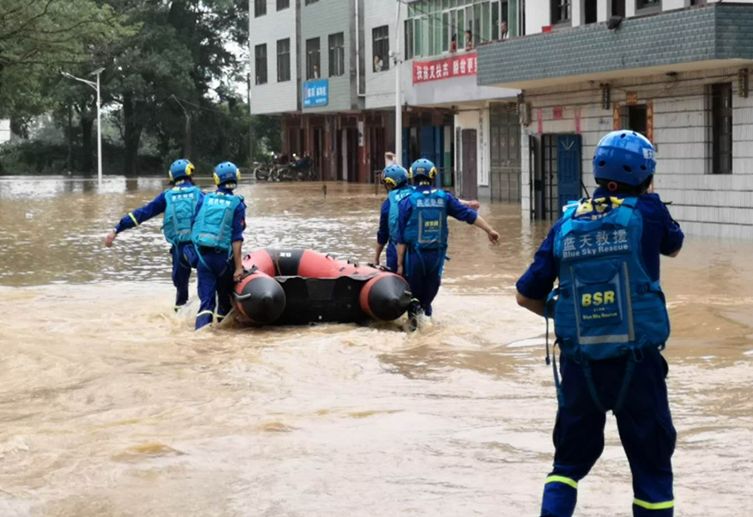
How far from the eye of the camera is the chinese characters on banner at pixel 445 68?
36.9m

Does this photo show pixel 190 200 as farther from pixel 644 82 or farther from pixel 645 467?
pixel 644 82

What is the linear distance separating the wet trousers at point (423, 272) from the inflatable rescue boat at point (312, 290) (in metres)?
0.14

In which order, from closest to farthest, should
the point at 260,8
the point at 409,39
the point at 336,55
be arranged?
the point at 409,39, the point at 336,55, the point at 260,8

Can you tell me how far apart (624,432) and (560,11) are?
23686 millimetres

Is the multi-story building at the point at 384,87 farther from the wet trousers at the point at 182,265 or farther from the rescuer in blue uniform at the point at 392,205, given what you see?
the rescuer in blue uniform at the point at 392,205

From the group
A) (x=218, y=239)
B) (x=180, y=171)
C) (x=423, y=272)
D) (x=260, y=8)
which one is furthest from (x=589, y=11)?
(x=260, y=8)

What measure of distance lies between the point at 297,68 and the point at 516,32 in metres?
20.3

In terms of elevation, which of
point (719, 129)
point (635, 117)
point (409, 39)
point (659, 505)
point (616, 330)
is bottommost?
point (659, 505)

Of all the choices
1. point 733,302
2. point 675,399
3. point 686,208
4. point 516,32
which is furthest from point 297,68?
point 675,399

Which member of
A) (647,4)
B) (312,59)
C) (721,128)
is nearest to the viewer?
(721,128)

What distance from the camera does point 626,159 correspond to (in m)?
5.11

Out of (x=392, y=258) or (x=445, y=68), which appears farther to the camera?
(x=445, y=68)

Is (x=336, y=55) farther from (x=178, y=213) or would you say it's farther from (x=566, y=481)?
(x=566, y=481)

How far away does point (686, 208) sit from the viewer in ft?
79.5
